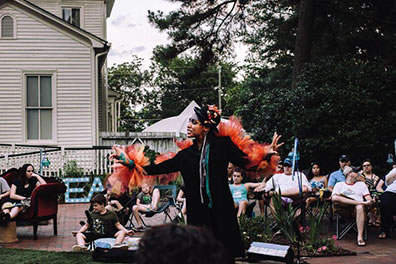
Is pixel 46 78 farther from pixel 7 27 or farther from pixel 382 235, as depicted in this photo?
pixel 382 235

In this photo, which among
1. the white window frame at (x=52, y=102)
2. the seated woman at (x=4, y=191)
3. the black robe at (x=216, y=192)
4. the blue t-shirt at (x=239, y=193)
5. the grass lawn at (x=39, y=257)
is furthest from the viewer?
the white window frame at (x=52, y=102)

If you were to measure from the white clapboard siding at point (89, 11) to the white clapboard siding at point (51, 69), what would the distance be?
5.09 metres

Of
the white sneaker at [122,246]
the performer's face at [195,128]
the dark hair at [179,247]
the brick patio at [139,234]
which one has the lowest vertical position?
the brick patio at [139,234]

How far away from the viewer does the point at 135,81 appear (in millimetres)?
63938

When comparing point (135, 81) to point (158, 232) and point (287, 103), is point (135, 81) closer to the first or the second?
point (287, 103)

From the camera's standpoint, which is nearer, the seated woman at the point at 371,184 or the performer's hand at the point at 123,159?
the performer's hand at the point at 123,159

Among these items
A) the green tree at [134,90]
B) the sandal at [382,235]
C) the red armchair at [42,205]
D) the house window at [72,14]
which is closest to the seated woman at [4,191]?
the red armchair at [42,205]

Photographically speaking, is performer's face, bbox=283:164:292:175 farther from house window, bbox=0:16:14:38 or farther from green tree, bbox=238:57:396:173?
house window, bbox=0:16:14:38

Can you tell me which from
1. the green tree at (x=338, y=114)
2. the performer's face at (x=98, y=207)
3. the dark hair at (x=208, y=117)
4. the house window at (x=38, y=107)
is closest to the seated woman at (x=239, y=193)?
the performer's face at (x=98, y=207)

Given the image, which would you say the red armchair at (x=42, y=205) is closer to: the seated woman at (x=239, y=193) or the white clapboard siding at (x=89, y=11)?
the seated woman at (x=239, y=193)

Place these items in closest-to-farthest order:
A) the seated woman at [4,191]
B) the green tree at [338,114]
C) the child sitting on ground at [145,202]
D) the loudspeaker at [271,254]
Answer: the loudspeaker at [271,254] < the seated woman at [4,191] < the child sitting on ground at [145,202] < the green tree at [338,114]

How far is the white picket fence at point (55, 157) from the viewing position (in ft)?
59.3

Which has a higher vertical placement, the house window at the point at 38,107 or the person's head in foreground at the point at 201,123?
the house window at the point at 38,107

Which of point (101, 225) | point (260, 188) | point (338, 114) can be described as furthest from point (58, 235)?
point (338, 114)
